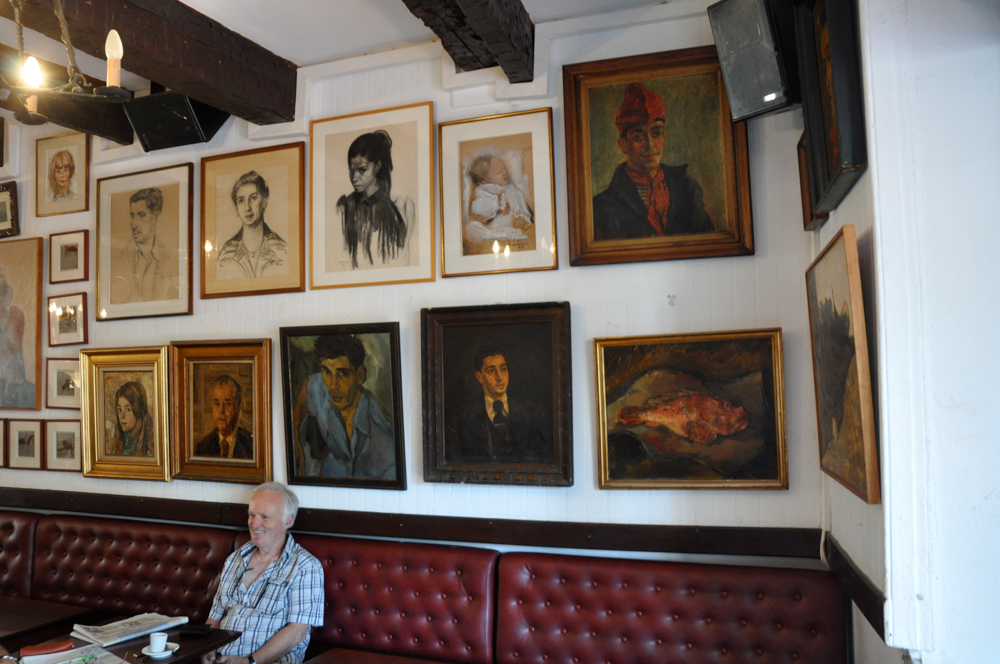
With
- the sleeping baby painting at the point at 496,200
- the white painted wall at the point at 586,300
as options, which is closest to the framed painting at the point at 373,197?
the white painted wall at the point at 586,300

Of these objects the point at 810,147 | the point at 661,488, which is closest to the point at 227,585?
the point at 661,488

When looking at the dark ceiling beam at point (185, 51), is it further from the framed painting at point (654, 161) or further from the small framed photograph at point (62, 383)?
the small framed photograph at point (62, 383)

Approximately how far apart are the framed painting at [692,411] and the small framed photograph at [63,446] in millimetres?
3587

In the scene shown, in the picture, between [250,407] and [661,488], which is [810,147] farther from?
[250,407]

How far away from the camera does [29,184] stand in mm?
4773

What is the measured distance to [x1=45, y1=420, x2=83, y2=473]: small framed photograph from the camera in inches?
177

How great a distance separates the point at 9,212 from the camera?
4.79 m

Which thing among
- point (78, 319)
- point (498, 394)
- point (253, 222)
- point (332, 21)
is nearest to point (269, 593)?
point (498, 394)

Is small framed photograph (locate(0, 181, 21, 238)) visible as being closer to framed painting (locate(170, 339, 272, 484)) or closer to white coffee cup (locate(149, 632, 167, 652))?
framed painting (locate(170, 339, 272, 484))

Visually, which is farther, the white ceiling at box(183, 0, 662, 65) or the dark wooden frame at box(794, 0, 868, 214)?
the white ceiling at box(183, 0, 662, 65)

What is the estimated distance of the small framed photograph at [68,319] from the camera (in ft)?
14.7

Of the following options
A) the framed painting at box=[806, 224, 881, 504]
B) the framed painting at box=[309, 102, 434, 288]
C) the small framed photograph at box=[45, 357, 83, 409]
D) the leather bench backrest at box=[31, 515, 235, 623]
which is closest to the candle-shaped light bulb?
the framed painting at box=[309, 102, 434, 288]

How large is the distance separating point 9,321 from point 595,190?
14.1 feet

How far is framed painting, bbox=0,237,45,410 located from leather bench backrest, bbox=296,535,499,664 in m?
2.67
